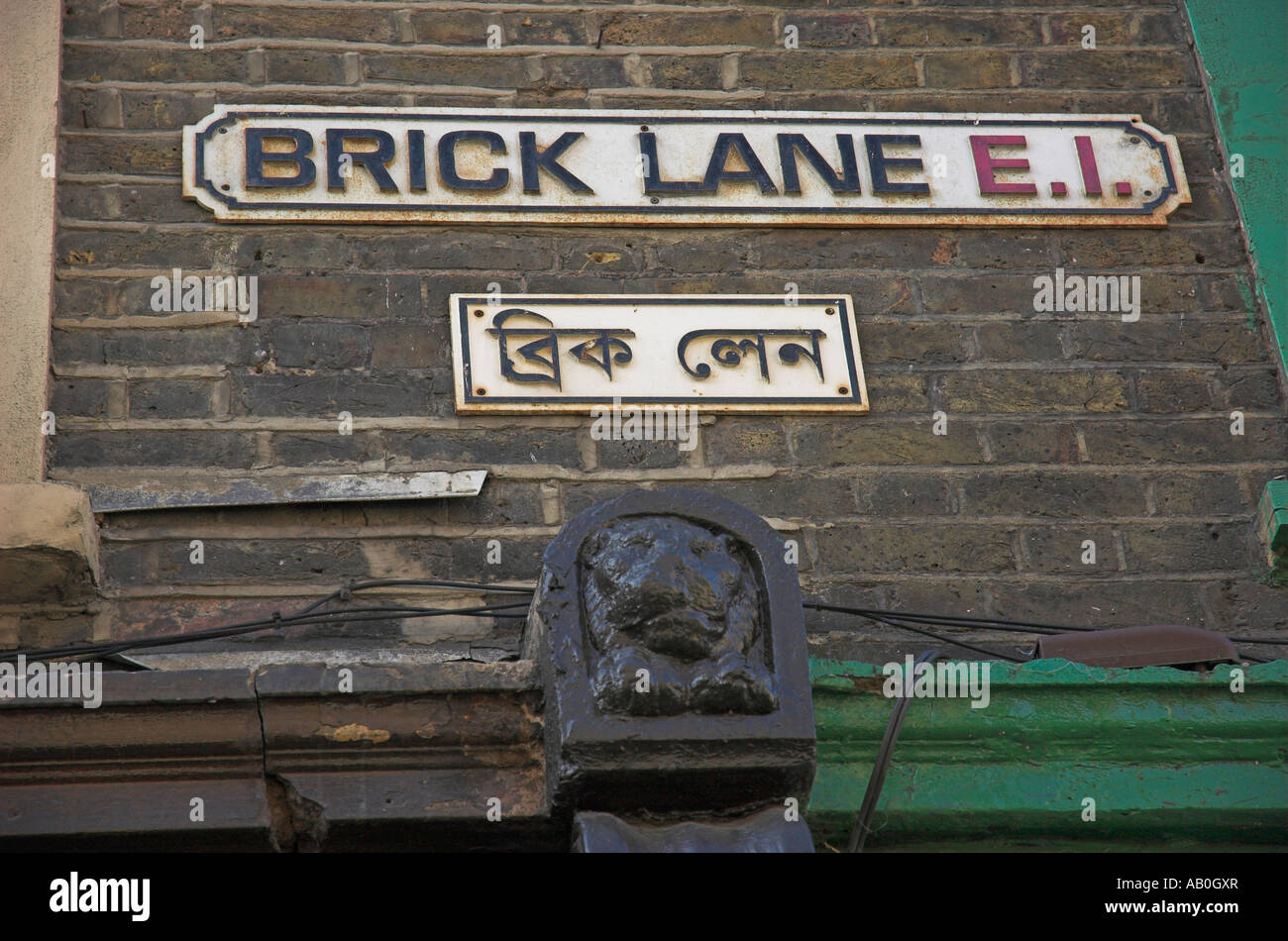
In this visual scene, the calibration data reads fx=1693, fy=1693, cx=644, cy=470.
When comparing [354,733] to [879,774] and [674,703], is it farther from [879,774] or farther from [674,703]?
[879,774]

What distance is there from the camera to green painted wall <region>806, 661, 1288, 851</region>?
131 inches

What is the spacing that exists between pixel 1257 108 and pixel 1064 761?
7.17 ft

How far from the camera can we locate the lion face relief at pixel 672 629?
2775 mm

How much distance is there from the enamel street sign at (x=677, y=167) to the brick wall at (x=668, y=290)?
0.20 feet

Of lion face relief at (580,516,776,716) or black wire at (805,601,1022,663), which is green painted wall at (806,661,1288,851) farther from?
lion face relief at (580,516,776,716)

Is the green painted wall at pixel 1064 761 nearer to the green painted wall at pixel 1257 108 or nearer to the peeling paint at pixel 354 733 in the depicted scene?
the peeling paint at pixel 354 733

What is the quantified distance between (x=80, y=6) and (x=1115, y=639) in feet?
10.4

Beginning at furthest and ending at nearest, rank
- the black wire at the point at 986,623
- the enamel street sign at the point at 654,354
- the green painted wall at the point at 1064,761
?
the enamel street sign at the point at 654,354
the black wire at the point at 986,623
the green painted wall at the point at 1064,761

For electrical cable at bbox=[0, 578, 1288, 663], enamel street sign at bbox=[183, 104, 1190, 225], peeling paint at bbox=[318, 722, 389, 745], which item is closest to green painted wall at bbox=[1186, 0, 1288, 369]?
enamel street sign at bbox=[183, 104, 1190, 225]

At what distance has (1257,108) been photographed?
184 inches

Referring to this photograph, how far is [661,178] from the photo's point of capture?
4406 millimetres

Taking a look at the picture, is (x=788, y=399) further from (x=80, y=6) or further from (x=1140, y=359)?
(x=80, y=6)

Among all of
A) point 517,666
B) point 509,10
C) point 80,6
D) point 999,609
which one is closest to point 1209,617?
point 999,609

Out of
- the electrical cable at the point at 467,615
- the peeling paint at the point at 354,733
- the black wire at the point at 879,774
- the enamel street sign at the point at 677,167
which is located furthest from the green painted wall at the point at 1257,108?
the peeling paint at the point at 354,733
